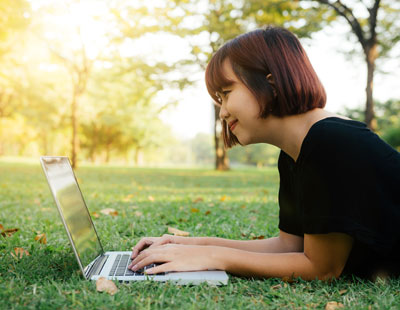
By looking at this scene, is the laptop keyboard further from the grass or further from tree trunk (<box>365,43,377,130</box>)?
tree trunk (<box>365,43,377,130</box>)

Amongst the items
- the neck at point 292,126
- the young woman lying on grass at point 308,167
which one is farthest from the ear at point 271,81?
the neck at point 292,126

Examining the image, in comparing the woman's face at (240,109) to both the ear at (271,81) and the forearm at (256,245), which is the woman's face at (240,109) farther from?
the forearm at (256,245)

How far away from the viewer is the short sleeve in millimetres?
1680

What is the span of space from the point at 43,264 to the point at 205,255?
3.60ft

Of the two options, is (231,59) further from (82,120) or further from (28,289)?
(82,120)

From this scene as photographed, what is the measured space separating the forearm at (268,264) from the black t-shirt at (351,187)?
0.23 metres

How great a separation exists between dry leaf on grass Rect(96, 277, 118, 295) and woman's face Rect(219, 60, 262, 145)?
0.97 meters

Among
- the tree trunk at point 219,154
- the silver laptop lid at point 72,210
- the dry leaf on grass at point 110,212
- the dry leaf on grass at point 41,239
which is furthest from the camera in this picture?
the tree trunk at point 219,154

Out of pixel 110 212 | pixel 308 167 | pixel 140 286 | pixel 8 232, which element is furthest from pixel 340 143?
pixel 110 212

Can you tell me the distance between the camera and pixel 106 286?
175 cm

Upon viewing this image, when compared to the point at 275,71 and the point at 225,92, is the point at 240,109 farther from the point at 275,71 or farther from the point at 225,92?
the point at 275,71

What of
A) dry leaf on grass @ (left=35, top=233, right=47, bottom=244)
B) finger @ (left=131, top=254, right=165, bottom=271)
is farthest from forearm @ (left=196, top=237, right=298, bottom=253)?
dry leaf on grass @ (left=35, top=233, right=47, bottom=244)

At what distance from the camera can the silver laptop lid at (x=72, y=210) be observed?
1773mm

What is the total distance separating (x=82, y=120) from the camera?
33125 millimetres
